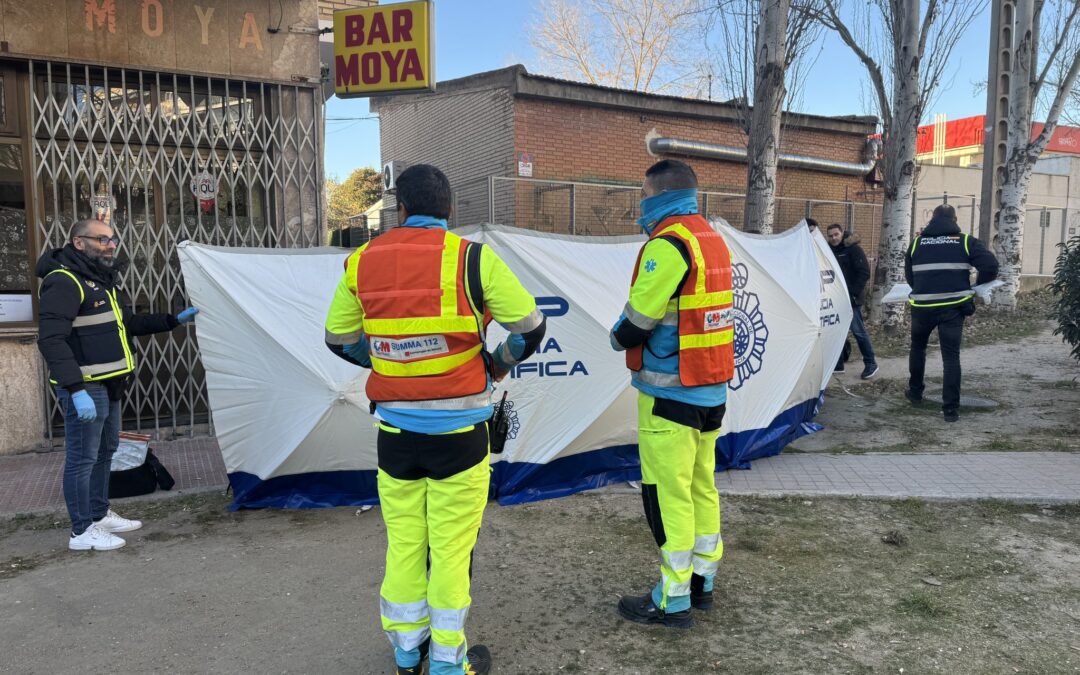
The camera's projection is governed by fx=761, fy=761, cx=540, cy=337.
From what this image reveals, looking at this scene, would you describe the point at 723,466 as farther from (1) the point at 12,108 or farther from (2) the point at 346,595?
(1) the point at 12,108

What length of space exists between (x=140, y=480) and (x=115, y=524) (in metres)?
0.70

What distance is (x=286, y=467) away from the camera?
4.86m

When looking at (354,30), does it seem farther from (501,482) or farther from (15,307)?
(501,482)

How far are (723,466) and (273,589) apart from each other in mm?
3289

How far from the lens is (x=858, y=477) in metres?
5.47

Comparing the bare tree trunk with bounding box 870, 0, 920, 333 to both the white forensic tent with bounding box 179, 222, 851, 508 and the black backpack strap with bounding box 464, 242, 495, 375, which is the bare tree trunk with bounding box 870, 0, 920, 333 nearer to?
the white forensic tent with bounding box 179, 222, 851, 508

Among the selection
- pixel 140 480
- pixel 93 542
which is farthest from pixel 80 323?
pixel 140 480

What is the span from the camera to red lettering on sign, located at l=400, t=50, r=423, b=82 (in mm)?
Answer: 7133

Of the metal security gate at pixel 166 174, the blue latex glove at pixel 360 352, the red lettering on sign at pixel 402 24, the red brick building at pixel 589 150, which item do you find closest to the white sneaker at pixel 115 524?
the metal security gate at pixel 166 174

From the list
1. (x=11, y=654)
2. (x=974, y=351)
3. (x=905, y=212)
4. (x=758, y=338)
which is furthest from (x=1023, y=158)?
(x=11, y=654)

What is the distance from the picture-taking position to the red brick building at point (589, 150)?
49.4 feet

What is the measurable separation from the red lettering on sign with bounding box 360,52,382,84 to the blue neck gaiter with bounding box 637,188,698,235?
4.68 metres

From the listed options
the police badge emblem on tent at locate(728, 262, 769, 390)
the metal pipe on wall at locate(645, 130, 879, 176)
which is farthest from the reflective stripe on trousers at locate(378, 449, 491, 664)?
the metal pipe on wall at locate(645, 130, 879, 176)

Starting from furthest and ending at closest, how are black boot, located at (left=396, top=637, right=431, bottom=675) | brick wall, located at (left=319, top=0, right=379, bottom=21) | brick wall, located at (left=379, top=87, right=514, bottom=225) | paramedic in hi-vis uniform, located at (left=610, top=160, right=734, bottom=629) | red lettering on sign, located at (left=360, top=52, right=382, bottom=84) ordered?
brick wall, located at (left=379, top=87, right=514, bottom=225) < brick wall, located at (left=319, top=0, right=379, bottom=21) < red lettering on sign, located at (left=360, top=52, right=382, bottom=84) < paramedic in hi-vis uniform, located at (left=610, top=160, right=734, bottom=629) < black boot, located at (left=396, top=637, right=431, bottom=675)
